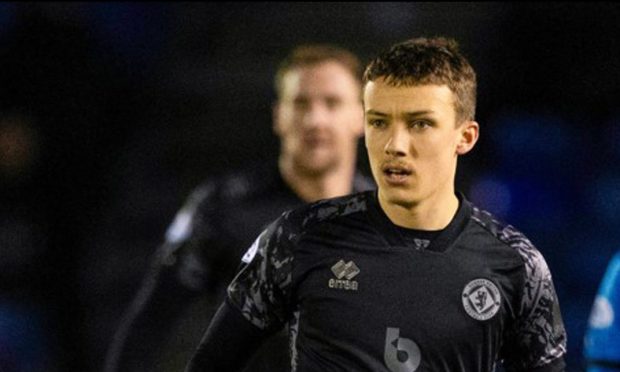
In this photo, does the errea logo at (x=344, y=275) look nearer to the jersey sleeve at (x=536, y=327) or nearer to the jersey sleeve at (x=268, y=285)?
the jersey sleeve at (x=268, y=285)

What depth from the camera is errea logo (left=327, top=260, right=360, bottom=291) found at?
2996mm

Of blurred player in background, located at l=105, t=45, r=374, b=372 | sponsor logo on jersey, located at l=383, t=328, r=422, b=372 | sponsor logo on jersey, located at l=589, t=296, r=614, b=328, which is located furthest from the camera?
blurred player in background, located at l=105, t=45, r=374, b=372

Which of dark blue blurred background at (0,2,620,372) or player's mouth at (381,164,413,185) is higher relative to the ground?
player's mouth at (381,164,413,185)

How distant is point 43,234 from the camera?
7559mm

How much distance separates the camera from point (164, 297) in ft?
13.8

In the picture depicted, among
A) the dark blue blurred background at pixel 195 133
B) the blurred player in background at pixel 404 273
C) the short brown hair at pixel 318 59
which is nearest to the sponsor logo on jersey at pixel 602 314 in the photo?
the blurred player in background at pixel 404 273

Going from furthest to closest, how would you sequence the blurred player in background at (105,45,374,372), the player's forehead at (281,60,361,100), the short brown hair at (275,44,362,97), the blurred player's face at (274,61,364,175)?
the short brown hair at (275,44,362,97) → the player's forehead at (281,60,361,100) → the blurred player's face at (274,61,364,175) → the blurred player in background at (105,45,374,372)

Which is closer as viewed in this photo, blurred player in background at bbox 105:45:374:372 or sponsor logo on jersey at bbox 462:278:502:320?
sponsor logo on jersey at bbox 462:278:502:320

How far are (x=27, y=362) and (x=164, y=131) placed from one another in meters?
1.63

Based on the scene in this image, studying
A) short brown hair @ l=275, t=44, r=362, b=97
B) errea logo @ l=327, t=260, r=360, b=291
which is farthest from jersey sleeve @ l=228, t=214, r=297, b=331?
short brown hair @ l=275, t=44, r=362, b=97

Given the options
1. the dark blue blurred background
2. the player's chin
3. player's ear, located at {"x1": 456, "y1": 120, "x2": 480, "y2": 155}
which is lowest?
the dark blue blurred background

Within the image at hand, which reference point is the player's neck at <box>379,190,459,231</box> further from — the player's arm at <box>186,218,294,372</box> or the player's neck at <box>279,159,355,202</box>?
the player's neck at <box>279,159,355,202</box>

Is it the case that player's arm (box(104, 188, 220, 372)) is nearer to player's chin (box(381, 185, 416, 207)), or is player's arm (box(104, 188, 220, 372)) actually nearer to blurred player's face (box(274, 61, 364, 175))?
blurred player's face (box(274, 61, 364, 175))

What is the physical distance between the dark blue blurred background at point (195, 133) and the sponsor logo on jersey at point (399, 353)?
4.29 m
